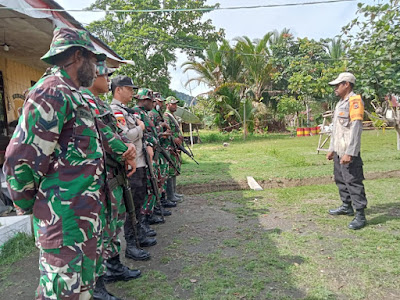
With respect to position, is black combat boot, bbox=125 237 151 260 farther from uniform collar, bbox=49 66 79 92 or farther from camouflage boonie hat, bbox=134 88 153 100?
uniform collar, bbox=49 66 79 92

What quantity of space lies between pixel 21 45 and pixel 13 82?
1496mm

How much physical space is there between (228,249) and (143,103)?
2168 mm

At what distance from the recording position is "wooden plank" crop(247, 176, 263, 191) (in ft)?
20.2

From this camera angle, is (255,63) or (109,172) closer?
(109,172)

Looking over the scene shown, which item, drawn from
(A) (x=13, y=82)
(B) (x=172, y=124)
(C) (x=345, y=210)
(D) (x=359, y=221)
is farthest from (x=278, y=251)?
(A) (x=13, y=82)

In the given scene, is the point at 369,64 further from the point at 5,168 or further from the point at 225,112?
the point at 225,112

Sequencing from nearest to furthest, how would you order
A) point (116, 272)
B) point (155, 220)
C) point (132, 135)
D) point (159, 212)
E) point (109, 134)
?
point (109, 134) → point (116, 272) → point (132, 135) → point (155, 220) → point (159, 212)

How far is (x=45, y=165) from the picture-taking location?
1592mm

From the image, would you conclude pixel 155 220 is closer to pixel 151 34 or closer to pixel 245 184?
pixel 245 184

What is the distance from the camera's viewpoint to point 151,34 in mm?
15977

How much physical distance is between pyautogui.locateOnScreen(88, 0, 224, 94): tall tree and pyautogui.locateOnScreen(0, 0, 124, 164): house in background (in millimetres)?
6909

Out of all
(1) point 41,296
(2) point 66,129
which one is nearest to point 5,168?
(2) point 66,129

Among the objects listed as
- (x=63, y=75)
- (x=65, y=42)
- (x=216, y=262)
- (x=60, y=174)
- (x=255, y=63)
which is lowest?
(x=216, y=262)

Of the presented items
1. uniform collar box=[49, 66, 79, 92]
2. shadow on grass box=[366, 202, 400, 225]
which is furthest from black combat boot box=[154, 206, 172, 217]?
uniform collar box=[49, 66, 79, 92]
